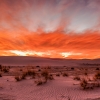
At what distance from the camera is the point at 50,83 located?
17.4 metres

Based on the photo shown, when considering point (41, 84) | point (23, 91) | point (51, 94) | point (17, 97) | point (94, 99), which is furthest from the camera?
point (41, 84)

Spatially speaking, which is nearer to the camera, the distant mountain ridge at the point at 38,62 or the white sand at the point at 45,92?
the white sand at the point at 45,92

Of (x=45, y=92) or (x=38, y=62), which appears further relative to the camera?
(x=38, y=62)

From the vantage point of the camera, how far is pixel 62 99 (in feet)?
42.0

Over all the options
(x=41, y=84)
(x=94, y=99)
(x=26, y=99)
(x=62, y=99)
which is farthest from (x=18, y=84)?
(x=94, y=99)

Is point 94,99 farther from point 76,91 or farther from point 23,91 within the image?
point 23,91

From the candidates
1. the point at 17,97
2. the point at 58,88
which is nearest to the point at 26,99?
the point at 17,97

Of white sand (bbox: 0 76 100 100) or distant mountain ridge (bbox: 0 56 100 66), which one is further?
distant mountain ridge (bbox: 0 56 100 66)

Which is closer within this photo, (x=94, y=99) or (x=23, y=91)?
(x=94, y=99)

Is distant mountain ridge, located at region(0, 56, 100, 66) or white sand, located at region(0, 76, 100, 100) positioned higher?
distant mountain ridge, located at region(0, 56, 100, 66)

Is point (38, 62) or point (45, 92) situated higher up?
point (38, 62)

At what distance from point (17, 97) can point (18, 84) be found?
4381mm

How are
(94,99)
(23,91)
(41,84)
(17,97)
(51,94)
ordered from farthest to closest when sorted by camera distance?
(41,84) → (23,91) → (51,94) → (17,97) → (94,99)

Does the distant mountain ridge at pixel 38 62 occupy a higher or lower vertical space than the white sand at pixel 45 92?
higher
